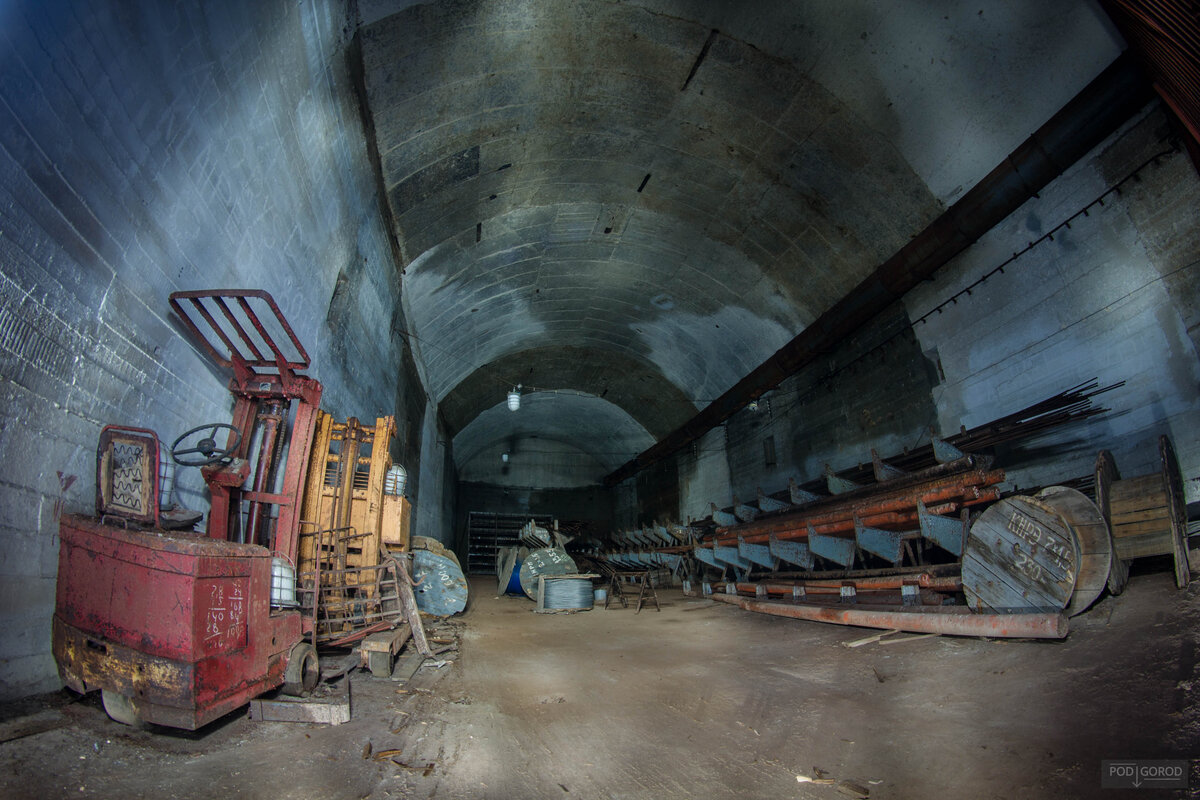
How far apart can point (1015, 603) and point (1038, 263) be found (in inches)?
182

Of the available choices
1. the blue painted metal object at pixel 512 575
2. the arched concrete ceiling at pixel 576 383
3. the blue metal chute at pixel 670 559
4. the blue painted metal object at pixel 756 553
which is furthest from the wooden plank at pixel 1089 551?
the arched concrete ceiling at pixel 576 383

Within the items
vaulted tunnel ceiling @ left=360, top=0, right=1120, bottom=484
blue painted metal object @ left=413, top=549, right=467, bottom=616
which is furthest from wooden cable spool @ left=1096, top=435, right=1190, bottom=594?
blue painted metal object @ left=413, top=549, right=467, bottom=616

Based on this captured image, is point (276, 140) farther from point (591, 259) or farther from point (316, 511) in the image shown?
point (591, 259)

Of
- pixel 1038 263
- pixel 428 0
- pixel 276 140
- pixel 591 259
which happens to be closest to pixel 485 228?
pixel 591 259

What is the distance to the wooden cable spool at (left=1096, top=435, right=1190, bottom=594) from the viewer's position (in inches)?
176

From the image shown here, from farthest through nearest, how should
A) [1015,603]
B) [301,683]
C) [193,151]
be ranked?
[1015,603] → [301,683] → [193,151]

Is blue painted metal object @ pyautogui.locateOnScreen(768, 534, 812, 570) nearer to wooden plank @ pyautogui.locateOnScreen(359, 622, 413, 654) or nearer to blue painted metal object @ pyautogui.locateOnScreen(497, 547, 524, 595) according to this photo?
wooden plank @ pyautogui.locateOnScreen(359, 622, 413, 654)

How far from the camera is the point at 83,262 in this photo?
275cm

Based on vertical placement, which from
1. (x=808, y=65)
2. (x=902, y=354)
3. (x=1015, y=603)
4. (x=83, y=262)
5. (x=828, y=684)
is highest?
(x=808, y=65)

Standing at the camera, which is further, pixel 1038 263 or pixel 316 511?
A: pixel 1038 263

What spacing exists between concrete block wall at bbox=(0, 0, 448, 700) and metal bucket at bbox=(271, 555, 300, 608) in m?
0.79

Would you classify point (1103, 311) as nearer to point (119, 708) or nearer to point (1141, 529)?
point (1141, 529)

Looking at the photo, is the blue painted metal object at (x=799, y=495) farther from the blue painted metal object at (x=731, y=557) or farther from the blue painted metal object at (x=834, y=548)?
the blue painted metal object at (x=731, y=557)

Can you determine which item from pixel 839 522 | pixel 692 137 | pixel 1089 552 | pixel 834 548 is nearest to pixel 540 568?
pixel 834 548
